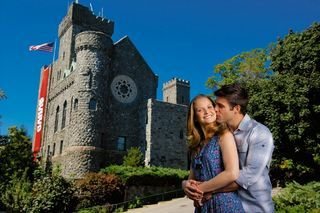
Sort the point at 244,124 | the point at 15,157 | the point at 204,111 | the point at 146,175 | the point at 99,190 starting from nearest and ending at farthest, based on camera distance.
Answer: the point at 244,124
the point at 204,111
the point at 99,190
the point at 146,175
the point at 15,157

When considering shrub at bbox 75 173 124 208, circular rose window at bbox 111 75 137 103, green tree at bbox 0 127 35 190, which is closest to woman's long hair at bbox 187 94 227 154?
shrub at bbox 75 173 124 208

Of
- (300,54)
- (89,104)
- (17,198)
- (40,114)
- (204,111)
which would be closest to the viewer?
(204,111)

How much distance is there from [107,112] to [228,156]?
33.1 m

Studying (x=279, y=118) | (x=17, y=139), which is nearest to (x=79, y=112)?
(x=17, y=139)

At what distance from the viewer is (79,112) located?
113ft

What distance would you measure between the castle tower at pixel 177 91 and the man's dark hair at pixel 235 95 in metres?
43.5

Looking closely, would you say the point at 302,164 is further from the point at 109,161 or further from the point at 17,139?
the point at 17,139

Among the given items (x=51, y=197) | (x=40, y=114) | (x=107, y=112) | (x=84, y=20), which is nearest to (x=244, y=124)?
(x=51, y=197)

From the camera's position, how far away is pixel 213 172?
399 centimetres

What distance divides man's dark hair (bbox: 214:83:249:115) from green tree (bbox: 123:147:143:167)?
94.1 ft

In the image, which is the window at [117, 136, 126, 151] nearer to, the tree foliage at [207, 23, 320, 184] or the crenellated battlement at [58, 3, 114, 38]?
the crenellated battlement at [58, 3, 114, 38]

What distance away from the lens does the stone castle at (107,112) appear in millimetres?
34188

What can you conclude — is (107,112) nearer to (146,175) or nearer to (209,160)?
(146,175)

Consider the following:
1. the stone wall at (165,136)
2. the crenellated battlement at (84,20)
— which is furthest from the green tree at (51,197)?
the crenellated battlement at (84,20)
